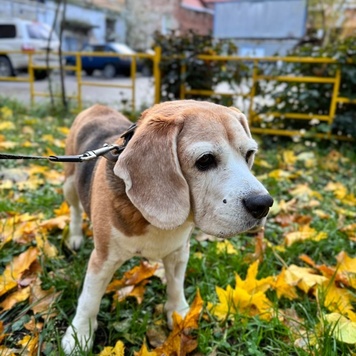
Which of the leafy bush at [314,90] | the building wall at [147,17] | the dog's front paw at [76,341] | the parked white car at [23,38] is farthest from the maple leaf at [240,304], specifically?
the building wall at [147,17]

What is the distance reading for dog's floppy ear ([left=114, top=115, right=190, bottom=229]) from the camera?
163 centimetres

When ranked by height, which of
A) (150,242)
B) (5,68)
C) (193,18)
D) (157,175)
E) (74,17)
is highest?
(193,18)

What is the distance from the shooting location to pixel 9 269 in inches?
96.7

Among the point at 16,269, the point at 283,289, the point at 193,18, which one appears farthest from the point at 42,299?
the point at 193,18

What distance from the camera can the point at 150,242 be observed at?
1888 mm

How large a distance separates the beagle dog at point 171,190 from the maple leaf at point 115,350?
4.0 inches

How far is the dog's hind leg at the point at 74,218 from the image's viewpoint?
287 cm

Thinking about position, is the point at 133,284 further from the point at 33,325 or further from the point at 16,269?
the point at 16,269

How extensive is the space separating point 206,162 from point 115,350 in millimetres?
1057

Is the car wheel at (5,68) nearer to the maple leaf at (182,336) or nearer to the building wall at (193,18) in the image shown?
the maple leaf at (182,336)

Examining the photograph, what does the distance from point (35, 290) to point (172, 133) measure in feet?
4.60

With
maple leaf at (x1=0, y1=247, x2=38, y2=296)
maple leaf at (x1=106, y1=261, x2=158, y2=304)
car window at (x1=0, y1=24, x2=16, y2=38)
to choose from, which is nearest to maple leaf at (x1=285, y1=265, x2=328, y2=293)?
maple leaf at (x1=106, y1=261, x2=158, y2=304)

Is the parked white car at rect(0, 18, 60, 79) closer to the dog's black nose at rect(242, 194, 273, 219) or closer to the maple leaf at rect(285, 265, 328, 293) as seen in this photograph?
the maple leaf at rect(285, 265, 328, 293)

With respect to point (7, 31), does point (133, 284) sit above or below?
below
